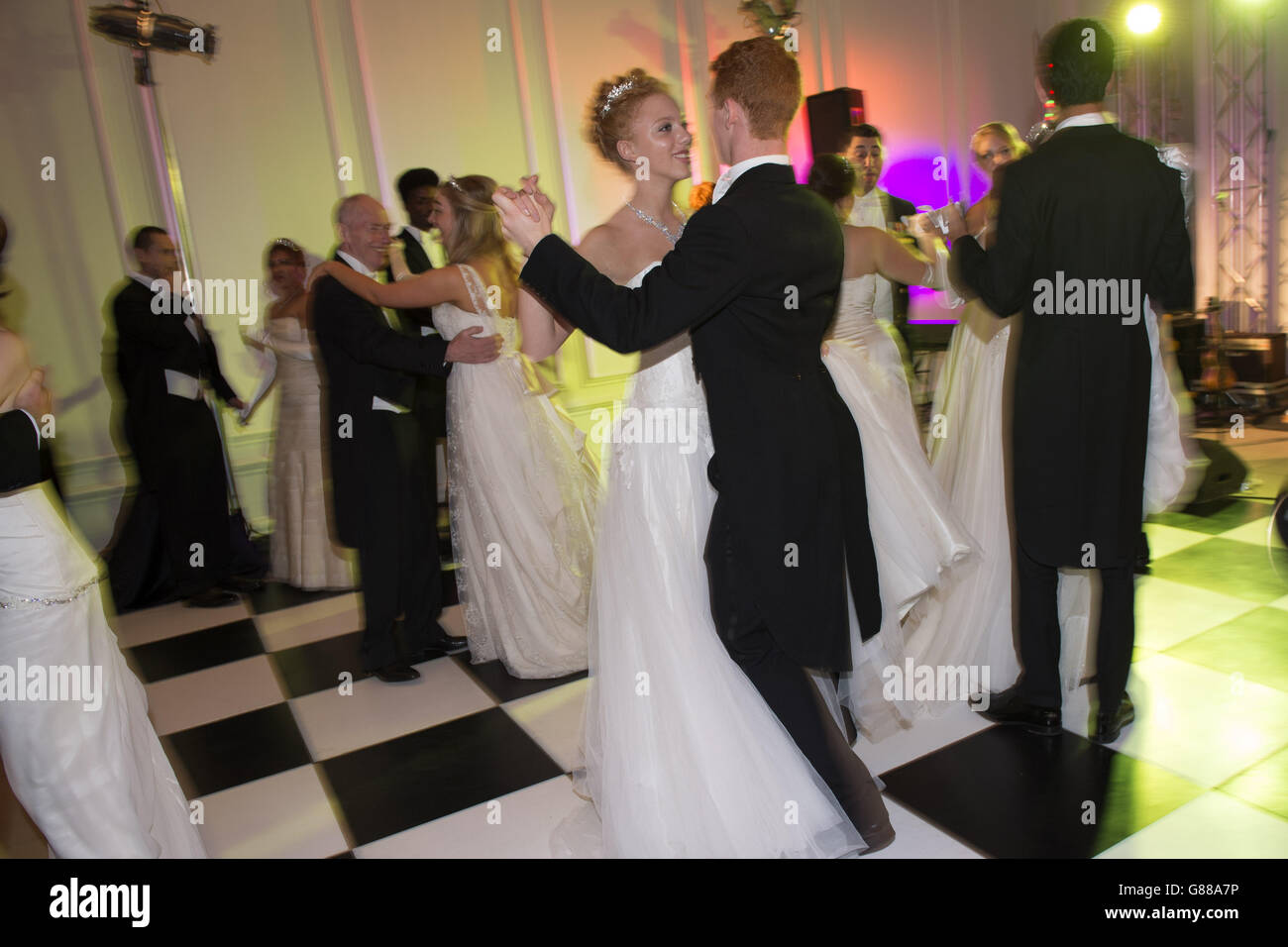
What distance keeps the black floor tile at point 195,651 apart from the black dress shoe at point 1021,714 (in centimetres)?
251

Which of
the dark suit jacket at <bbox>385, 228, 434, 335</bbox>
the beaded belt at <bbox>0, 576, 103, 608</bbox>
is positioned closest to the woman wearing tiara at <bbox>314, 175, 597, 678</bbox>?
the dark suit jacket at <bbox>385, 228, 434, 335</bbox>

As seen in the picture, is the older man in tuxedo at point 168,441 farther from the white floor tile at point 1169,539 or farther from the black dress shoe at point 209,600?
the white floor tile at point 1169,539

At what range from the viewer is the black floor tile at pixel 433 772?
220cm

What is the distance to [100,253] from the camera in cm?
463

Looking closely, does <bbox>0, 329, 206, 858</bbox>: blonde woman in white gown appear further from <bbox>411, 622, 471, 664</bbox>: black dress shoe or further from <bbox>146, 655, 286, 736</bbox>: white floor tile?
<bbox>411, 622, 471, 664</bbox>: black dress shoe

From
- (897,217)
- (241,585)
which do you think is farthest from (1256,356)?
(241,585)

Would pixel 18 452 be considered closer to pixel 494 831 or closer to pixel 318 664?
pixel 494 831

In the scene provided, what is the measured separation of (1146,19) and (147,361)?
6490 mm

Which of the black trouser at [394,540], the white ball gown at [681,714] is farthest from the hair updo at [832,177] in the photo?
the black trouser at [394,540]

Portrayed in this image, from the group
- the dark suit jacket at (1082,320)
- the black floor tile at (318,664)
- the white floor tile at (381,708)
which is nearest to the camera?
the dark suit jacket at (1082,320)

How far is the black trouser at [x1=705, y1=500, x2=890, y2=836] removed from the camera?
1711 millimetres

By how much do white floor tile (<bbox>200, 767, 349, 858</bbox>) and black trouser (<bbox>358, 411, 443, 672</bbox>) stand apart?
61cm
